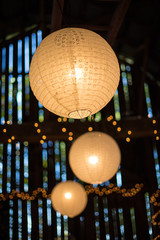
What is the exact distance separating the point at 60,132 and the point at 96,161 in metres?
1.40

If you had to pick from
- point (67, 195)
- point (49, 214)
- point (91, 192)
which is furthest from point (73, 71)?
point (49, 214)

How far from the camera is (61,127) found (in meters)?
4.53

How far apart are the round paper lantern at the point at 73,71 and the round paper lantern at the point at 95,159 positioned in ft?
4.12

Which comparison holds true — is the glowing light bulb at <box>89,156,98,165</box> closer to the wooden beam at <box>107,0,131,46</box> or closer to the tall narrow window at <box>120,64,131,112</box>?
the wooden beam at <box>107,0,131,46</box>

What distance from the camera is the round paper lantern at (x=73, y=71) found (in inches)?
73.6

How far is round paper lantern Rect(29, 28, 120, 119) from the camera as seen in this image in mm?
1869

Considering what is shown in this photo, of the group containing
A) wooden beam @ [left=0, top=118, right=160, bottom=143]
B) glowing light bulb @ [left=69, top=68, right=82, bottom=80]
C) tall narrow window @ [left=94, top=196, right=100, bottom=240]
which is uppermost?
wooden beam @ [left=0, top=118, right=160, bottom=143]

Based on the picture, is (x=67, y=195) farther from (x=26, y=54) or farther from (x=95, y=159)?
(x=26, y=54)

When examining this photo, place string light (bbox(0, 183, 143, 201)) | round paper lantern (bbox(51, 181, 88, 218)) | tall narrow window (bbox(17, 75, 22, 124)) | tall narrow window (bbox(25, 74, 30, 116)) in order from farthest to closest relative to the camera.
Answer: tall narrow window (bbox(25, 74, 30, 116)) → tall narrow window (bbox(17, 75, 22, 124)) → string light (bbox(0, 183, 143, 201)) → round paper lantern (bbox(51, 181, 88, 218))

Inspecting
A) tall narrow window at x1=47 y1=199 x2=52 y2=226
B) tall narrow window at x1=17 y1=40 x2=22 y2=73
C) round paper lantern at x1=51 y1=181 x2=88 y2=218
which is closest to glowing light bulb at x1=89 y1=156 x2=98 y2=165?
round paper lantern at x1=51 y1=181 x2=88 y2=218

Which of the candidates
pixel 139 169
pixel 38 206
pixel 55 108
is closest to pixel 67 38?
pixel 55 108

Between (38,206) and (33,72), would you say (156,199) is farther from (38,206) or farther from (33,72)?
(33,72)

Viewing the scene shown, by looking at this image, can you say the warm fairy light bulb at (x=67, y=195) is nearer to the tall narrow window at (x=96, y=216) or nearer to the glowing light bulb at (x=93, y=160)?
the glowing light bulb at (x=93, y=160)

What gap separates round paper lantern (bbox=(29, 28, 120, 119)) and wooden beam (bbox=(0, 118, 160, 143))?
2481 mm
